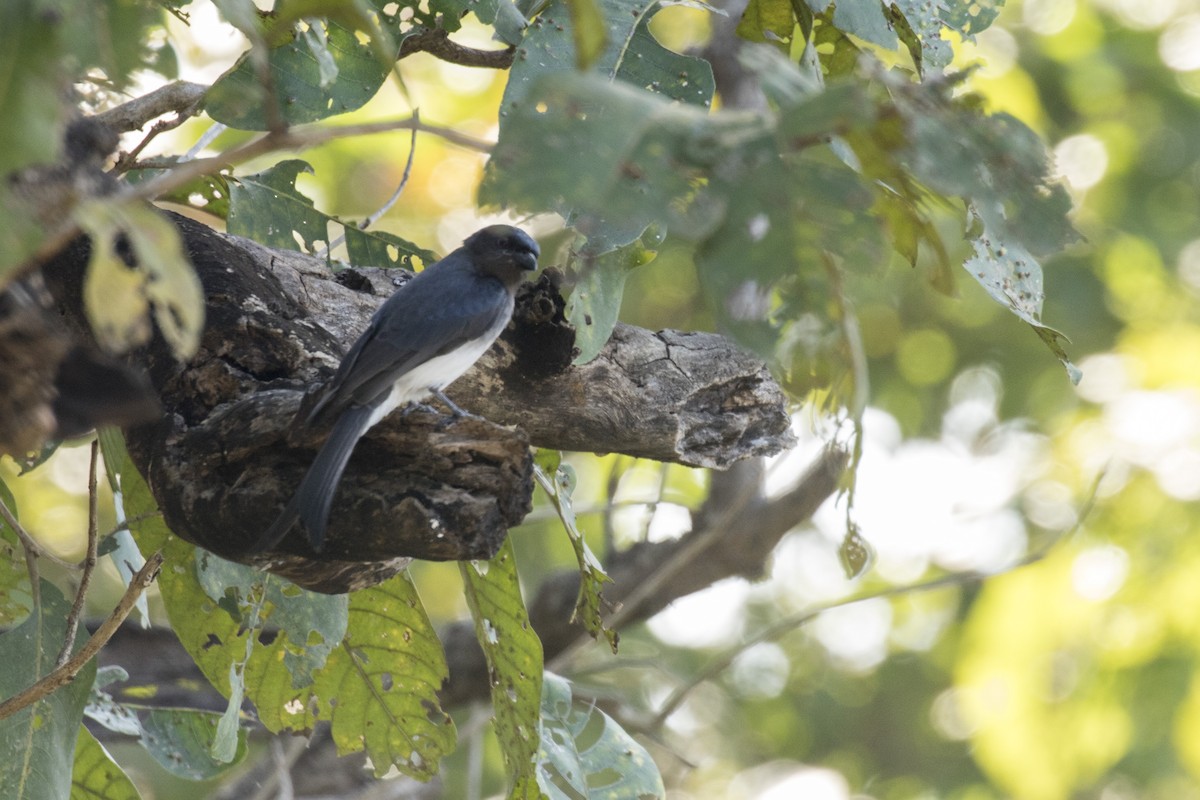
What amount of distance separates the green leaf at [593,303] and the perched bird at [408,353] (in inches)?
11.3

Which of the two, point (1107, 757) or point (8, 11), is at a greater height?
point (8, 11)

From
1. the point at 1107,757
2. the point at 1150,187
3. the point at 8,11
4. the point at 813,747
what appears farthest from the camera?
the point at 813,747

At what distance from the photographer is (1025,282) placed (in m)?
2.74

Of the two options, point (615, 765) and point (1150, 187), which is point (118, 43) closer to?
point (615, 765)

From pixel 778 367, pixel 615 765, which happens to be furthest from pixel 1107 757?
pixel 778 367

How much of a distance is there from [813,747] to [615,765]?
15.6 ft

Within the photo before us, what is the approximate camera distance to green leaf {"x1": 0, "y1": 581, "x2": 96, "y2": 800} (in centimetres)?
258

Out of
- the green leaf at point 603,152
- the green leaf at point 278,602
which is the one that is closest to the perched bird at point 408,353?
the green leaf at point 278,602

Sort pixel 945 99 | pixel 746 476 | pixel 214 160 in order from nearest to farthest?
1. pixel 214 160
2. pixel 945 99
3. pixel 746 476

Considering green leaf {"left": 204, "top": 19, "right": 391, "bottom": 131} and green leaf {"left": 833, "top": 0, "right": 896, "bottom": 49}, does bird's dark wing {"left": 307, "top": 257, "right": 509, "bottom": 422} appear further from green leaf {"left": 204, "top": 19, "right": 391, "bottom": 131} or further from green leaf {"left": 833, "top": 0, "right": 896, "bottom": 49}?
green leaf {"left": 833, "top": 0, "right": 896, "bottom": 49}

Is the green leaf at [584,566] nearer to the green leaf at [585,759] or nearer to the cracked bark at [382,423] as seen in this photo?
the cracked bark at [382,423]

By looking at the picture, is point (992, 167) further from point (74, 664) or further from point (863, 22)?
point (74, 664)

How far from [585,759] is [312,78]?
5.77ft

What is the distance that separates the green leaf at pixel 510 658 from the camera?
2766mm
